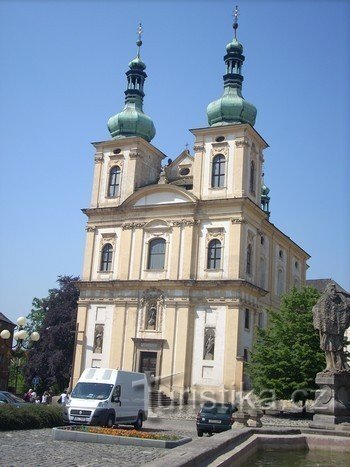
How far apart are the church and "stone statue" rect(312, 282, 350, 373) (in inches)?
876

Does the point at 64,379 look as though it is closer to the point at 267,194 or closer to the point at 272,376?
the point at 272,376

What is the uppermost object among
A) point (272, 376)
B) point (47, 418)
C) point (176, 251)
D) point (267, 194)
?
point (267, 194)

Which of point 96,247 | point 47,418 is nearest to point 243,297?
point 96,247

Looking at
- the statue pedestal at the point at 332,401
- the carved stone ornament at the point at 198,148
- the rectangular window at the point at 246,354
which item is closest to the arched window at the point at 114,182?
the carved stone ornament at the point at 198,148

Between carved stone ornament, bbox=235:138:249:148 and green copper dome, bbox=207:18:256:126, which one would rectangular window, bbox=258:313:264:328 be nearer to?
carved stone ornament, bbox=235:138:249:148

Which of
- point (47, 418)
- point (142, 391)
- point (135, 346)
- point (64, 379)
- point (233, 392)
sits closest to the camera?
point (47, 418)

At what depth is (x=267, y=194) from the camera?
65.7 meters

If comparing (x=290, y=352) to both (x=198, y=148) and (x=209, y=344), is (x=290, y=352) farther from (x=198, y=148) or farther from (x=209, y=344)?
(x=198, y=148)

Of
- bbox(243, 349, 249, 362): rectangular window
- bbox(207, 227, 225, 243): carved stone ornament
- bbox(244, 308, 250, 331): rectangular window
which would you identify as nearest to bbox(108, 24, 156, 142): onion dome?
bbox(207, 227, 225, 243): carved stone ornament

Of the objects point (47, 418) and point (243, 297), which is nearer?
point (47, 418)

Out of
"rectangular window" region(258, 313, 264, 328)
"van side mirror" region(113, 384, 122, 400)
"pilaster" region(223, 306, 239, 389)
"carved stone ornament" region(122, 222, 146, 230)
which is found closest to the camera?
"van side mirror" region(113, 384, 122, 400)

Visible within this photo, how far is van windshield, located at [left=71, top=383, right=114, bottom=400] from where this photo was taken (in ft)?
70.8

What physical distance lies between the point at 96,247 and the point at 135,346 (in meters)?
8.64

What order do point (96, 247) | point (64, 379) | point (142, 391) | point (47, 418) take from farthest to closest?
point (64, 379), point (96, 247), point (142, 391), point (47, 418)
